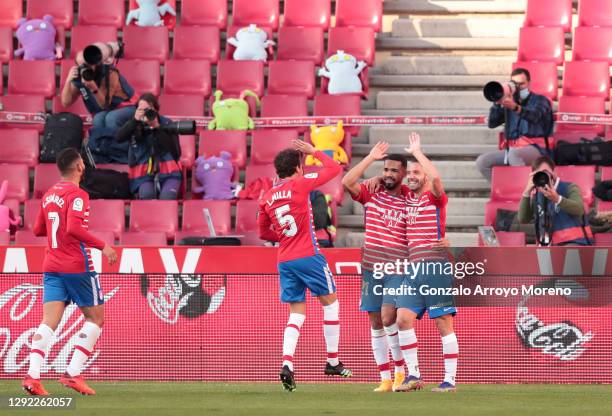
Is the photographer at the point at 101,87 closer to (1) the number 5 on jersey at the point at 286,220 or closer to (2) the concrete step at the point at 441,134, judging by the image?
(2) the concrete step at the point at 441,134

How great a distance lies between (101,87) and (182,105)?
1228 millimetres

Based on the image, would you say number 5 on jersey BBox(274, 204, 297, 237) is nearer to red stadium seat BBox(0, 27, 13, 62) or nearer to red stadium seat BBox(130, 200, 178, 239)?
red stadium seat BBox(130, 200, 178, 239)

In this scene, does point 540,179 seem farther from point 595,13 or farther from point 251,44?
point 251,44

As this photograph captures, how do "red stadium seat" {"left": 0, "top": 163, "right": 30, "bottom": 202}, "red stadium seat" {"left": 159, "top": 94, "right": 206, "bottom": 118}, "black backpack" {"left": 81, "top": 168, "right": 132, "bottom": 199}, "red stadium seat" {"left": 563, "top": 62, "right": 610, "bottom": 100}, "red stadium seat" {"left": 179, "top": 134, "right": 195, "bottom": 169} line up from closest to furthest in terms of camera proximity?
"black backpack" {"left": 81, "top": 168, "right": 132, "bottom": 199} < "red stadium seat" {"left": 0, "top": 163, "right": 30, "bottom": 202} < "red stadium seat" {"left": 179, "top": 134, "right": 195, "bottom": 169} < "red stadium seat" {"left": 563, "top": 62, "right": 610, "bottom": 100} < "red stadium seat" {"left": 159, "top": 94, "right": 206, "bottom": 118}

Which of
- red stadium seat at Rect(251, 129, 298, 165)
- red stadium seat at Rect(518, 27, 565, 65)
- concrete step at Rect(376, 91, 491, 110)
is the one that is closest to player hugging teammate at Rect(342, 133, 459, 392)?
red stadium seat at Rect(251, 129, 298, 165)

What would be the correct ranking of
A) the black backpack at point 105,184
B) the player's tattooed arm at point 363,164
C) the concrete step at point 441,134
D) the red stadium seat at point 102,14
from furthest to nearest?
1. the red stadium seat at point 102,14
2. the concrete step at point 441,134
3. the black backpack at point 105,184
4. the player's tattooed arm at point 363,164

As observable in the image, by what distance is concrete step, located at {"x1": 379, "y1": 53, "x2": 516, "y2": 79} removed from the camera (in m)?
18.2

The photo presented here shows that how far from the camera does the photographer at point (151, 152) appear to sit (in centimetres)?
1583

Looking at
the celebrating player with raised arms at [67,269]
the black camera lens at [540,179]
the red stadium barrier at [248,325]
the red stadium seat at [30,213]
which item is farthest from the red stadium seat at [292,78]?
the celebrating player with raised arms at [67,269]

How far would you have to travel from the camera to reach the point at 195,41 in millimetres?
18453

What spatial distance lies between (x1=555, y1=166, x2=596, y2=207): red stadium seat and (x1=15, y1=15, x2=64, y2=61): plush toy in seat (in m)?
6.81

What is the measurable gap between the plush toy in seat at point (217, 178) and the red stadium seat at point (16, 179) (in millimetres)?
2080

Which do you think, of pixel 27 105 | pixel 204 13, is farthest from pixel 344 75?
pixel 27 105

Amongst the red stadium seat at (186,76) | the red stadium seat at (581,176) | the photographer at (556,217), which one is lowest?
the photographer at (556,217)
